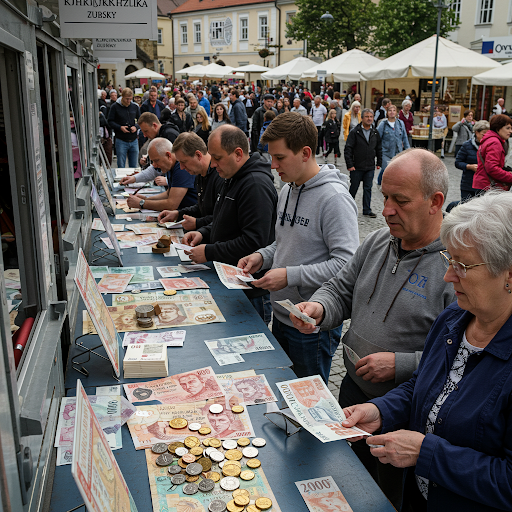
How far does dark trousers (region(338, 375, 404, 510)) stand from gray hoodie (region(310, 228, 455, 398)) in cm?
9

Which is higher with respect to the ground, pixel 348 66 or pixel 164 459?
pixel 348 66

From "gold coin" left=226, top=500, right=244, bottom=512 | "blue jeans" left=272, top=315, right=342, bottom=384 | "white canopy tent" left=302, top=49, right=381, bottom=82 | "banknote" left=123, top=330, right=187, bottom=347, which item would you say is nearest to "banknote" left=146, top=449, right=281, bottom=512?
"gold coin" left=226, top=500, right=244, bottom=512

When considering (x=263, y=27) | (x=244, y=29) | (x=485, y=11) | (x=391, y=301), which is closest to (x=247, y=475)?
(x=391, y=301)

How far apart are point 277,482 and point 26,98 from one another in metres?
1.63

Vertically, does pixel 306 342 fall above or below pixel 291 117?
below

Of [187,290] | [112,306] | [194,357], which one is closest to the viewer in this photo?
[194,357]

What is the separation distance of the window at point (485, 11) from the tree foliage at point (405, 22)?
132 inches

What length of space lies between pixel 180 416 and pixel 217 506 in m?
0.55

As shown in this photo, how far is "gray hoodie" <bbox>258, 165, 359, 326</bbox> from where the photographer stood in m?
3.03

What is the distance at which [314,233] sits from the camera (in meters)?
3.14

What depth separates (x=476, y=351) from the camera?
175cm

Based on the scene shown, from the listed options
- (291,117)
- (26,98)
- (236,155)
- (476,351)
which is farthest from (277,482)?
(236,155)

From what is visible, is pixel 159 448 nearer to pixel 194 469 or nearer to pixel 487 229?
pixel 194 469

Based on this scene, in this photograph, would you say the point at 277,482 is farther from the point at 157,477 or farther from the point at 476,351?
the point at 476,351
